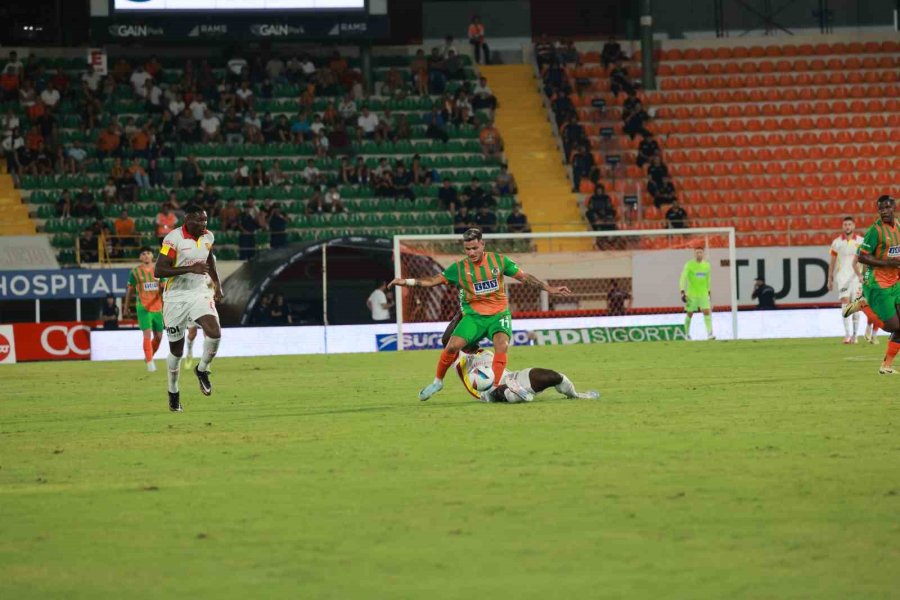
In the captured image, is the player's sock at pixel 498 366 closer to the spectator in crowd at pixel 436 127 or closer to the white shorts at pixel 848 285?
the white shorts at pixel 848 285

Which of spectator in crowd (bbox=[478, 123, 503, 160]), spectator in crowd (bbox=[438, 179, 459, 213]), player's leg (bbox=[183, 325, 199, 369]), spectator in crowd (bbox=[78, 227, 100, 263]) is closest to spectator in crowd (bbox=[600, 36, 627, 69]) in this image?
spectator in crowd (bbox=[478, 123, 503, 160])

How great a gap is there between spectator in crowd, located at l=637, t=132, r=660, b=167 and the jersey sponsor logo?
1033 inches

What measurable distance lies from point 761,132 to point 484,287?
29.6 meters

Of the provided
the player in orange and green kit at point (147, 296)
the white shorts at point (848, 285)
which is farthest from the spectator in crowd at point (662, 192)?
the player in orange and green kit at point (147, 296)

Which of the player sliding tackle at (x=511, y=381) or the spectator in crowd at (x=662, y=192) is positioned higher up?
the spectator in crowd at (x=662, y=192)

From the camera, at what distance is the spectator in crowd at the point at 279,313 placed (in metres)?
32.8

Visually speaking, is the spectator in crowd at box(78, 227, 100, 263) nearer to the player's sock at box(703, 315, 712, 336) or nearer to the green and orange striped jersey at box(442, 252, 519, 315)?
the player's sock at box(703, 315, 712, 336)

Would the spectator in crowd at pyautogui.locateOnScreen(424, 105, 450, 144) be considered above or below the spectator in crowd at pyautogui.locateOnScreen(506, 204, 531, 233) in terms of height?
above

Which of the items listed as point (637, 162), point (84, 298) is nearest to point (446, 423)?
point (84, 298)

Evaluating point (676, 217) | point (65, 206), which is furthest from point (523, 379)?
point (65, 206)

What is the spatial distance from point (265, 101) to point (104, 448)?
30.7 m

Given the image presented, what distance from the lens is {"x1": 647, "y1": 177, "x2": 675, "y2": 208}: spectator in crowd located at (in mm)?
38469

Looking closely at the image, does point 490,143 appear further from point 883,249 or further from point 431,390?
point 431,390

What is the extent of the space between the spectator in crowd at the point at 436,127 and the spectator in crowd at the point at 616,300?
344 inches
